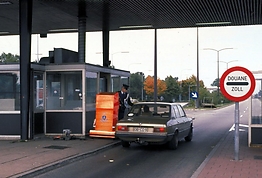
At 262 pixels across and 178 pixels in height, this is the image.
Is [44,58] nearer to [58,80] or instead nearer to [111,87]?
[58,80]

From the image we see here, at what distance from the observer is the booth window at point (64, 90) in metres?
15.0

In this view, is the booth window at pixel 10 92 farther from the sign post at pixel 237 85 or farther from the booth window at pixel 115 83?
the sign post at pixel 237 85

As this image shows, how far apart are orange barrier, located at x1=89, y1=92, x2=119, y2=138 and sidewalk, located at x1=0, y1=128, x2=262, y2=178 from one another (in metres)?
0.29

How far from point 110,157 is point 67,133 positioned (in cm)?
326

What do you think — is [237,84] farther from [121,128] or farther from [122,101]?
[122,101]

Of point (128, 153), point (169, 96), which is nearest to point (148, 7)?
point (128, 153)

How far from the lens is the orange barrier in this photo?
14414 millimetres

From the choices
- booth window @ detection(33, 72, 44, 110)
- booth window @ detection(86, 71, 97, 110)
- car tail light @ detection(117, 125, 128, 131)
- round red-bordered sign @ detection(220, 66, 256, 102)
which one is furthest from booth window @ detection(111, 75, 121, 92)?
round red-bordered sign @ detection(220, 66, 256, 102)

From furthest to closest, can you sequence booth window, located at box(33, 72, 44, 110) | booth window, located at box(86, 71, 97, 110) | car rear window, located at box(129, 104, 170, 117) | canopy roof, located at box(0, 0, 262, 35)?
canopy roof, located at box(0, 0, 262, 35) → booth window, located at box(86, 71, 97, 110) → booth window, located at box(33, 72, 44, 110) → car rear window, located at box(129, 104, 170, 117)

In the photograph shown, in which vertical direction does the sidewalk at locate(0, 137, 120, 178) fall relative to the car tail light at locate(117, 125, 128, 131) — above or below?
below

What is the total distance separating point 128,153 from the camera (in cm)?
1202

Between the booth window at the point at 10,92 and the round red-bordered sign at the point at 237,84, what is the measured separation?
7914 mm

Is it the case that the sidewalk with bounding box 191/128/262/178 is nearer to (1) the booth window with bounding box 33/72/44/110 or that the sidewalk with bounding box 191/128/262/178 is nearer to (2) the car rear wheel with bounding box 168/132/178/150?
(2) the car rear wheel with bounding box 168/132/178/150

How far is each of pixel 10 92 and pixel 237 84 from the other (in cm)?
847
